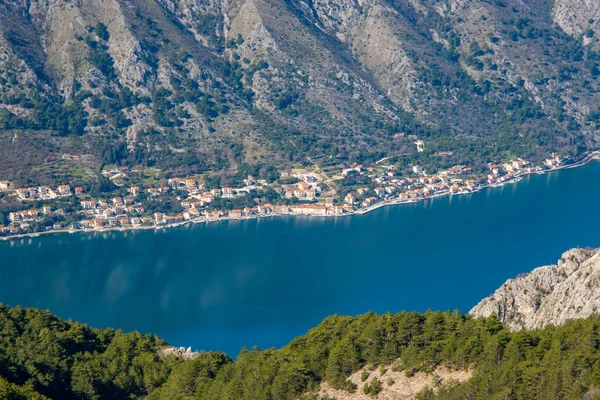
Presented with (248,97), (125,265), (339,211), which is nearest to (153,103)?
(248,97)

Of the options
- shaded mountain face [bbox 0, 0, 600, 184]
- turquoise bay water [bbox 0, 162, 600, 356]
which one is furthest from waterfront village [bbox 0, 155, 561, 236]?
shaded mountain face [bbox 0, 0, 600, 184]

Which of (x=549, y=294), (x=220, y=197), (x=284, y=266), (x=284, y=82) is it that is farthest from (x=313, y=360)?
(x=284, y=82)

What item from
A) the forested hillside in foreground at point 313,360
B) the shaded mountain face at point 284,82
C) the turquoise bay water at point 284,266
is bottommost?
the turquoise bay water at point 284,266

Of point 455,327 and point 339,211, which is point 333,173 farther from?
point 455,327

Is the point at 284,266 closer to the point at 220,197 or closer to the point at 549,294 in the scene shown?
the point at 220,197

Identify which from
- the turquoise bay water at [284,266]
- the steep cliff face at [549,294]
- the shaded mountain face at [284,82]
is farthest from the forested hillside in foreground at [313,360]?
the shaded mountain face at [284,82]

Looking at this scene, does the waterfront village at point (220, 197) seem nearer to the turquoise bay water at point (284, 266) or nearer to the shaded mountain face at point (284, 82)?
the turquoise bay water at point (284, 266)

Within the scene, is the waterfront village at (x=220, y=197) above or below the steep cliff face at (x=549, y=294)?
below

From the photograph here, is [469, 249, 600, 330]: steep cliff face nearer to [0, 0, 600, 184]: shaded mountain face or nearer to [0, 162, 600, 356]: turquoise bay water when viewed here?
[0, 162, 600, 356]: turquoise bay water
